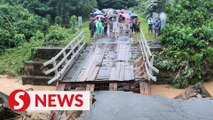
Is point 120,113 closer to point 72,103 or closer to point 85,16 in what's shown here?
point 72,103

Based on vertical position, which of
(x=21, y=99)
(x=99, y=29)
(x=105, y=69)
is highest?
(x=99, y=29)

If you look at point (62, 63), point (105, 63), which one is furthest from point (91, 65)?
point (62, 63)

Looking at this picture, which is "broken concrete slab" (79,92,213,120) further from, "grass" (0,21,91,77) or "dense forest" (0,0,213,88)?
"grass" (0,21,91,77)

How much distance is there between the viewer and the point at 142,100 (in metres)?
9.60

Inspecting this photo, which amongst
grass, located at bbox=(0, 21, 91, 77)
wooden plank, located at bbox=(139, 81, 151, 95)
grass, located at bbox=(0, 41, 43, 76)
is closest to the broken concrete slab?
wooden plank, located at bbox=(139, 81, 151, 95)

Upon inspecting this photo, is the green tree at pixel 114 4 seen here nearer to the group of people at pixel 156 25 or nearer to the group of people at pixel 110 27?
the group of people at pixel 110 27

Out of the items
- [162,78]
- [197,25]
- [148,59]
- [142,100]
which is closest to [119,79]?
[148,59]

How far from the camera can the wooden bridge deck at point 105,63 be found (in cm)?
1210

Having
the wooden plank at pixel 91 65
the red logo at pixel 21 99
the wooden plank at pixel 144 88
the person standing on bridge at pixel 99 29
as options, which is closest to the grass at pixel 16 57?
the person standing on bridge at pixel 99 29

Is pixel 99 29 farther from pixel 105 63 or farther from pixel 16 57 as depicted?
pixel 105 63

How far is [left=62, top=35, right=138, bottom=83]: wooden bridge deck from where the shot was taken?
12.1 metres

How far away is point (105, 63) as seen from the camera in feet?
46.6

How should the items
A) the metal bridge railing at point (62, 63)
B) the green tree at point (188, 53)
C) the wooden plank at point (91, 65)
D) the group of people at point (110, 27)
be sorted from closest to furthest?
the metal bridge railing at point (62, 63) → the wooden plank at point (91, 65) → the green tree at point (188, 53) → the group of people at point (110, 27)

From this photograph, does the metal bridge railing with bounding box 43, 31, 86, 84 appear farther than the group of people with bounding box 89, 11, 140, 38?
No
